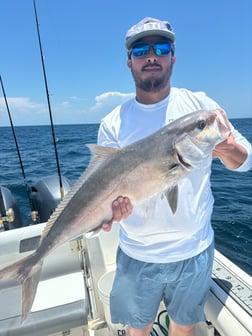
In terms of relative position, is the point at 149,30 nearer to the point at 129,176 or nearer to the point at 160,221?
the point at 129,176

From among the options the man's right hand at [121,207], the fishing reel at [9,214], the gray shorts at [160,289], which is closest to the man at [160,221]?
the gray shorts at [160,289]

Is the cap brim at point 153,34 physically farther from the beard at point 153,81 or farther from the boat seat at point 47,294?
the boat seat at point 47,294

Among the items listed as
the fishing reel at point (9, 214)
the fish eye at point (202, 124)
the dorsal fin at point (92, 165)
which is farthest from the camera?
the fishing reel at point (9, 214)

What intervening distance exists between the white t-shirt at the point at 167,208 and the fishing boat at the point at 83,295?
357mm

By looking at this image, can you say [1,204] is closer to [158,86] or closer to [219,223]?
[158,86]

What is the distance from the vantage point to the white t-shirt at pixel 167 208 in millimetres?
2104

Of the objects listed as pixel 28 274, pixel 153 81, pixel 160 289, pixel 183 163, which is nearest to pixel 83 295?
pixel 160 289

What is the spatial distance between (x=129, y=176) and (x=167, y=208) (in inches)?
14.9

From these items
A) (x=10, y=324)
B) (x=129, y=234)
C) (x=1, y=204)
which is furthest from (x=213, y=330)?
(x=1, y=204)

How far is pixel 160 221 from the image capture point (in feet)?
6.99

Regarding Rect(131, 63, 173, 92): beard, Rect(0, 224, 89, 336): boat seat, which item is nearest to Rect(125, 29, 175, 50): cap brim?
Rect(131, 63, 173, 92): beard

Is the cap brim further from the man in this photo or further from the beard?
the beard

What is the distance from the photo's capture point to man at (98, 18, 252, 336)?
2.12m

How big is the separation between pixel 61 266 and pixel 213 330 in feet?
5.80
